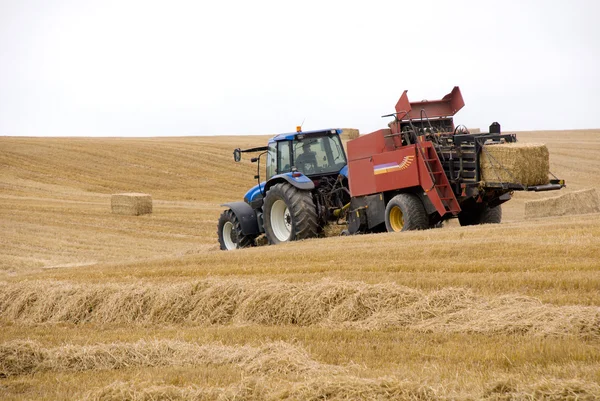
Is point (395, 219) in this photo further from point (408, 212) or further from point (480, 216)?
point (480, 216)

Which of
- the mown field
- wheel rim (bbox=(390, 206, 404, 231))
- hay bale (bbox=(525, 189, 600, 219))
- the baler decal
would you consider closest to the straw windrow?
the mown field

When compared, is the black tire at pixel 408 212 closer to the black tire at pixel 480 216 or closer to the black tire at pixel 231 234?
the black tire at pixel 480 216

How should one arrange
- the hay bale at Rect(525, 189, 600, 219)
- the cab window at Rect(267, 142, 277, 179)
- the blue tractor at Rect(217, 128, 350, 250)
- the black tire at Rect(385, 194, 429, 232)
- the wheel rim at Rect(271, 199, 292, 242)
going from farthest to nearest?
1. the hay bale at Rect(525, 189, 600, 219)
2. the cab window at Rect(267, 142, 277, 179)
3. the wheel rim at Rect(271, 199, 292, 242)
4. the blue tractor at Rect(217, 128, 350, 250)
5. the black tire at Rect(385, 194, 429, 232)

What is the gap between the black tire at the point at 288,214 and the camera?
13172 mm

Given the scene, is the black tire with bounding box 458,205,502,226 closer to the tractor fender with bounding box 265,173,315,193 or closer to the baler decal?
the baler decal

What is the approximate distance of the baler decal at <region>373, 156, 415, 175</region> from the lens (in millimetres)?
12711

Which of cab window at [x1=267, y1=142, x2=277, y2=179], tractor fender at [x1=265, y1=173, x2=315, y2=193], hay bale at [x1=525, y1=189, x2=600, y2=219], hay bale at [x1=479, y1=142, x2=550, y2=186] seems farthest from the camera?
hay bale at [x1=525, y1=189, x2=600, y2=219]

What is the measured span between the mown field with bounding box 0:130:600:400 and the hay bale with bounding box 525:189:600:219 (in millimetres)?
7162

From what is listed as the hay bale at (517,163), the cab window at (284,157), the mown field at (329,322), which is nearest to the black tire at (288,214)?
the cab window at (284,157)

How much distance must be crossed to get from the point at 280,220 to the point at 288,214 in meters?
0.31

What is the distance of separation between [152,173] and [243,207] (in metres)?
17.6

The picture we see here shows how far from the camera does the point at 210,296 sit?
834 cm

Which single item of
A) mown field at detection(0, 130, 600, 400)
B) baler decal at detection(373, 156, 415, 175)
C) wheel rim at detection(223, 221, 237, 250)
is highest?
baler decal at detection(373, 156, 415, 175)

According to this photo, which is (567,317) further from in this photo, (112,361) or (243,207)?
(243,207)
